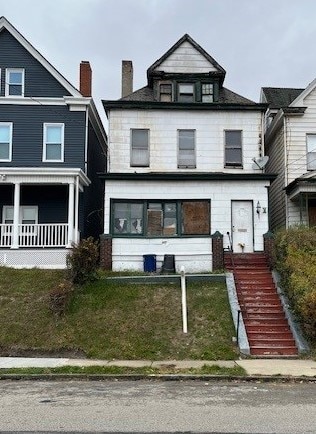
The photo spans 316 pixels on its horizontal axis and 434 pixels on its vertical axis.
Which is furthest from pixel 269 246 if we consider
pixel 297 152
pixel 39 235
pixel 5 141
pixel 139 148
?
pixel 5 141

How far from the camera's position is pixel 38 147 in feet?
73.3

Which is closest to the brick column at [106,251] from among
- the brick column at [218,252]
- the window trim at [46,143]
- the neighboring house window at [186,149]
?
the brick column at [218,252]

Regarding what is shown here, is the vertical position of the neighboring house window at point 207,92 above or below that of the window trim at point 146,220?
above

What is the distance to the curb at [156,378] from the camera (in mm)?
10117

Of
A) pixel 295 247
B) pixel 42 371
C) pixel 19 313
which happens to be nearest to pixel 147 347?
pixel 42 371

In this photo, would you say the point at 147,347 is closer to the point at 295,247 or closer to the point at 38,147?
the point at 295,247

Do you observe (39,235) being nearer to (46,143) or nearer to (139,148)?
(46,143)

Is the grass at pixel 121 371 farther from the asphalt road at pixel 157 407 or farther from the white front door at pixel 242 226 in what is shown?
the white front door at pixel 242 226

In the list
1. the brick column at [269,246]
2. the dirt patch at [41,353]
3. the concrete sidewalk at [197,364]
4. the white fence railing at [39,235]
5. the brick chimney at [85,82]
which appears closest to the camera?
the concrete sidewalk at [197,364]

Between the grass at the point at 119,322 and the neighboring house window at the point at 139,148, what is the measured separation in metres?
6.62

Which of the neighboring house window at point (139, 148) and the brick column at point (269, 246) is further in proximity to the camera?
the neighboring house window at point (139, 148)

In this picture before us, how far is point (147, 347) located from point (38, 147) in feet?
41.6

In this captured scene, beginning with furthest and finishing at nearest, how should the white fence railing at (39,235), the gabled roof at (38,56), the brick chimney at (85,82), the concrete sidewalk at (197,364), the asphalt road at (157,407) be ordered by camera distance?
the brick chimney at (85,82) < the gabled roof at (38,56) < the white fence railing at (39,235) < the concrete sidewalk at (197,364) < the asphalt road at (157,407)

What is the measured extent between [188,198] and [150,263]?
335 cm
